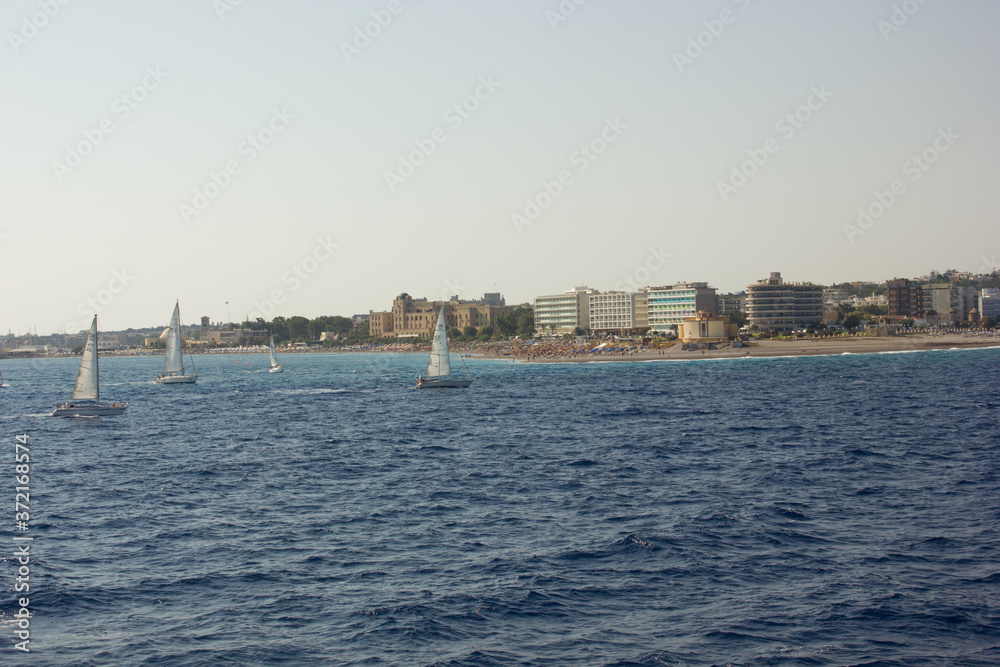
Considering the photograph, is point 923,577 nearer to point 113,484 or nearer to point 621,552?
point 621,552

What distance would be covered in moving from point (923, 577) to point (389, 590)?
49.8ft

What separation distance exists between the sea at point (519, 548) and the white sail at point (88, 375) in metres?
17.5

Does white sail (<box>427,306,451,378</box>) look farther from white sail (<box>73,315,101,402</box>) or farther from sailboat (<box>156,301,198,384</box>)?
sailboat (<box>156,301,198,384</box>)

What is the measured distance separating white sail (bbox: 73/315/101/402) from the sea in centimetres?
1750

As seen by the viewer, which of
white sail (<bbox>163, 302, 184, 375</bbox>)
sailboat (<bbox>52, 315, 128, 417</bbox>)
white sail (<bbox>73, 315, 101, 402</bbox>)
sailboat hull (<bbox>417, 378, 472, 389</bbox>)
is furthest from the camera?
white sail (<bbox>163, 302, 184, 375</bbox>)

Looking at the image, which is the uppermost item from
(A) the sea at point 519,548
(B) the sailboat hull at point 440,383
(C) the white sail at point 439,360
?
(C) the white sail at point 439,360

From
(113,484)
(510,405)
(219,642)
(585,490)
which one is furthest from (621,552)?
(510,405)

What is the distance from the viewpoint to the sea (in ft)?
64.3

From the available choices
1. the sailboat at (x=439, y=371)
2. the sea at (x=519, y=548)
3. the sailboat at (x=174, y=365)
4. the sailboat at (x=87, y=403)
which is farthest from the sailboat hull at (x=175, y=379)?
the sea at (x=519, y=548)

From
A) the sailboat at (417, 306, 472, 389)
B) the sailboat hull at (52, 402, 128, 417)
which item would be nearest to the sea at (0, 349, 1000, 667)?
the sailboat hull at (52, 402, 128, 417)

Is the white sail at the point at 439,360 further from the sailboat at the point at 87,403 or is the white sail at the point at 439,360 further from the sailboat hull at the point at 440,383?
the sailboat at the point at 87,403

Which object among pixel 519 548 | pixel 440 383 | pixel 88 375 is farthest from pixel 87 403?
pixel 519 548

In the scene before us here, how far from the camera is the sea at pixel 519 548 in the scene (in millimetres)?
19609

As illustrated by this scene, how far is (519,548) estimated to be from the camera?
89.4ft
